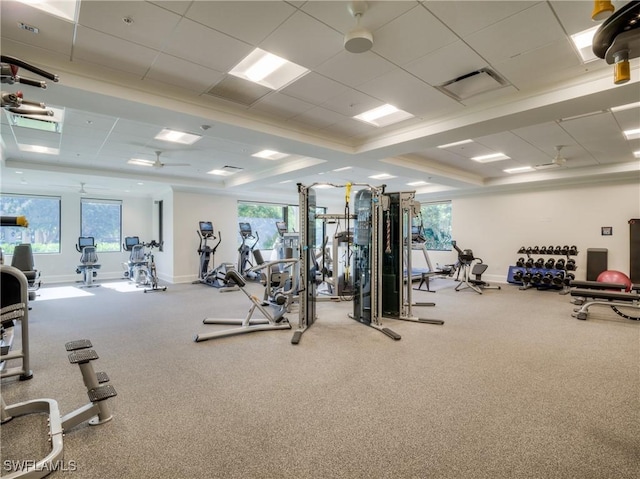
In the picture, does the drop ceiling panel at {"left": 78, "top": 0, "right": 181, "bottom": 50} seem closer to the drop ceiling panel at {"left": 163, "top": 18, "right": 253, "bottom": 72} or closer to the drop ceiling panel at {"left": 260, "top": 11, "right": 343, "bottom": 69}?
the drop ceiling panel at {"left": 163, "top": 18, "right": 253, "bottom": 72}

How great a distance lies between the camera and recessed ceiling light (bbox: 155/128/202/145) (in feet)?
16.8

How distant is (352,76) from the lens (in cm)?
339

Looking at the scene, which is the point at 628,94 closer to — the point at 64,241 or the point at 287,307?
the point at 287,307

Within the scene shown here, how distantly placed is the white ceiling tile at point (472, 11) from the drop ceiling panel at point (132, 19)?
203cm

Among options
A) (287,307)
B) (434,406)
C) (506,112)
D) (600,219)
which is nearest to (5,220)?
(287,307)

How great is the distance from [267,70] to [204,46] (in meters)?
0.70

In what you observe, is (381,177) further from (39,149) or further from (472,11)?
(39,149)

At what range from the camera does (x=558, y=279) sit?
297 inches

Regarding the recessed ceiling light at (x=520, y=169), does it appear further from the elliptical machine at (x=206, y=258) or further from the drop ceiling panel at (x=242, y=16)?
the elliptical machine at (x=206, y=258)

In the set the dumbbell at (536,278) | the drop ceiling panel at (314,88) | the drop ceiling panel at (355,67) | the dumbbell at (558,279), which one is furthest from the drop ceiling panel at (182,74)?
the dumbbell at (558,279)

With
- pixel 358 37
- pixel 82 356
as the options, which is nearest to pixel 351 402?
pixel 82 356

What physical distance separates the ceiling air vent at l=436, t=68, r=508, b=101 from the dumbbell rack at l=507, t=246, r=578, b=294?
593 centimetres

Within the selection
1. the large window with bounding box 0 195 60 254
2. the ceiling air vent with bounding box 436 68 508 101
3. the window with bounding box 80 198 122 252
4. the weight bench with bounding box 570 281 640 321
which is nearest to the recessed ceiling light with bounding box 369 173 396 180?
the ceiling air vent with bounding box 436 68 508 101

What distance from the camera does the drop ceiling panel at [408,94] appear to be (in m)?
3.45
